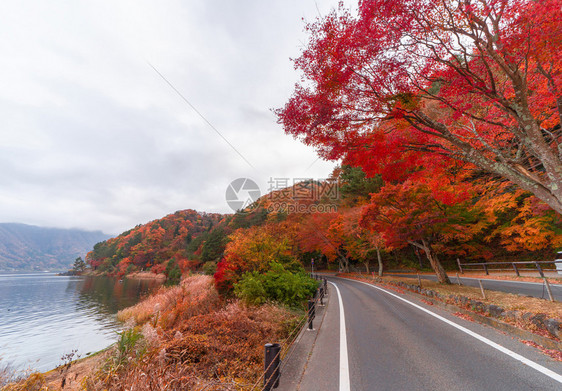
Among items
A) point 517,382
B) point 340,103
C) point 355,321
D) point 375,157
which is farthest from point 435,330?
point 340,103

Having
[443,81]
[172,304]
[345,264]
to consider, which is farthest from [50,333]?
[345,264]

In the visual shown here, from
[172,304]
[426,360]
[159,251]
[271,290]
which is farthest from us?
[159,251]

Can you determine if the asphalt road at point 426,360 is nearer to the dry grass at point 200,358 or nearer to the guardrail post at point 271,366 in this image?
the guardrail post at point 271,366

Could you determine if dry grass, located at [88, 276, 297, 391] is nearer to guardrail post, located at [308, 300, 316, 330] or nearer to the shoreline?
guardrail post, located at [308, 300, 316, 330]

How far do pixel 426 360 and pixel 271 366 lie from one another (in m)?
2.90

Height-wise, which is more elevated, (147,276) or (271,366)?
(271,366)

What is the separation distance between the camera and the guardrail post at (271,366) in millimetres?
3346

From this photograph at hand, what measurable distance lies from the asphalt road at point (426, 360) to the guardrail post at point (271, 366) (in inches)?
17.7

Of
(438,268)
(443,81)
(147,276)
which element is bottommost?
(147,276)

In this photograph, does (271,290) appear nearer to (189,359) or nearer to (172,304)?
(172,304)

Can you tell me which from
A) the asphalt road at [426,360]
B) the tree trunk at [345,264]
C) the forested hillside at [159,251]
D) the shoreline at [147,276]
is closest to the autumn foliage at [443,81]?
the asphalt road at [426,360]

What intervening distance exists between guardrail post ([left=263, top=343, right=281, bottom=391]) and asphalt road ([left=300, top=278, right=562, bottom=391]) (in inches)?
17.7

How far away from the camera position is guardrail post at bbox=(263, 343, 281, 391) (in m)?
3.35

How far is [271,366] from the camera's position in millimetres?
3455
